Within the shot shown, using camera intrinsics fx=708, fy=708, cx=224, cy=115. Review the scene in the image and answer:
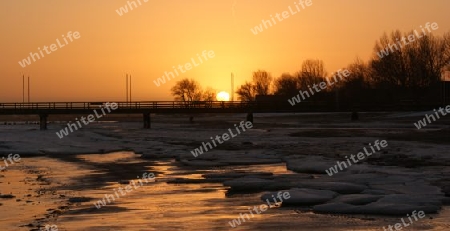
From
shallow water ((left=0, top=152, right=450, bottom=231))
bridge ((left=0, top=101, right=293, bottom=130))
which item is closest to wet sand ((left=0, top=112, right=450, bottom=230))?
shallow water ((left=0, top=152, right=450, bottom=231))

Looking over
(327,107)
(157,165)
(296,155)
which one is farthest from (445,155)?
(327,107)

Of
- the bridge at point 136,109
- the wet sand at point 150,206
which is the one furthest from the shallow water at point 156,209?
the bridge at point 136,109

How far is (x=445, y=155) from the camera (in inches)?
1048

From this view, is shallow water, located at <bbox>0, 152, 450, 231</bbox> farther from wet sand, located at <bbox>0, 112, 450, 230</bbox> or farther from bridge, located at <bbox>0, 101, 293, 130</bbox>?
bridge, located at <bbox>0, 101, 293, 130</bbox>

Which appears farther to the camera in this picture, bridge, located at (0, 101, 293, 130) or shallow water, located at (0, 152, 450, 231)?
bridge, located at (0, 101, 293, 130)

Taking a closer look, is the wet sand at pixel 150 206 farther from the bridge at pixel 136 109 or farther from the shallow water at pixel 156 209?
the bridge at pixel 136 109

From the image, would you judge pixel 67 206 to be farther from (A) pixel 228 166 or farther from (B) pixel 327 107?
(B) pixel 327 107

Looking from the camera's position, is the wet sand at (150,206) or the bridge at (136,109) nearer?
the wet sand at (150,206)

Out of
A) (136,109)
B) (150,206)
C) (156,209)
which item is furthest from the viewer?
(136,109)

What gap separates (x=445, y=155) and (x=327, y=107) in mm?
47070

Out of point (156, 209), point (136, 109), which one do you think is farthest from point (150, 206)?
point (136, 109)

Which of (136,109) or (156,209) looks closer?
(156,209)

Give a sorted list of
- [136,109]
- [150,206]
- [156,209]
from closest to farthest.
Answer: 1. [156,209]
2. [150,206]
3. [136,109]

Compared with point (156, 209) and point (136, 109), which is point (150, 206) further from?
point (136, 109)
